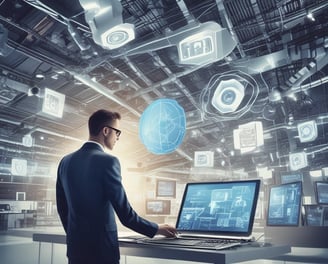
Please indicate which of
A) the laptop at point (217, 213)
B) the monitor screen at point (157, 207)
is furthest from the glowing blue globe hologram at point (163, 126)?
the laptop at point (217, 213)

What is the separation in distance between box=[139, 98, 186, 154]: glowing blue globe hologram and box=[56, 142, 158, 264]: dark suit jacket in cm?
212

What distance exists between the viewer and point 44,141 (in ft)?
34.5

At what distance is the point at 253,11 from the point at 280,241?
385 cm

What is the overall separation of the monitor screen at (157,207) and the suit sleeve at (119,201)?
167 centimetres

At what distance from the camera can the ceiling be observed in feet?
16.3

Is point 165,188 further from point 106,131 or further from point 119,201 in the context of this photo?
point 119,201

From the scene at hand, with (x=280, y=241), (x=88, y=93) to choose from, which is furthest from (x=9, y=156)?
(x=280, y=241)

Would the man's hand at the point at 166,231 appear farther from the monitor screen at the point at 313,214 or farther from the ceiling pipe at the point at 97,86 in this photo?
the ceiling pipe at the point at 97,86

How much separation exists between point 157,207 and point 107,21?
1.87 meters

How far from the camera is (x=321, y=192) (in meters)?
3.45

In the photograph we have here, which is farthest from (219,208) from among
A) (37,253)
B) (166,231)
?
(37,253)

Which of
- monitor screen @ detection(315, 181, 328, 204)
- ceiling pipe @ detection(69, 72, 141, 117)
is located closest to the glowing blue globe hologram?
monitor screen @ detection(315, 181, 328, 204)

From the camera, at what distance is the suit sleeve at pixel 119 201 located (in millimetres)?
1383

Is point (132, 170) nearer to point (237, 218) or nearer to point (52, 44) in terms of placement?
point (237, 218)
